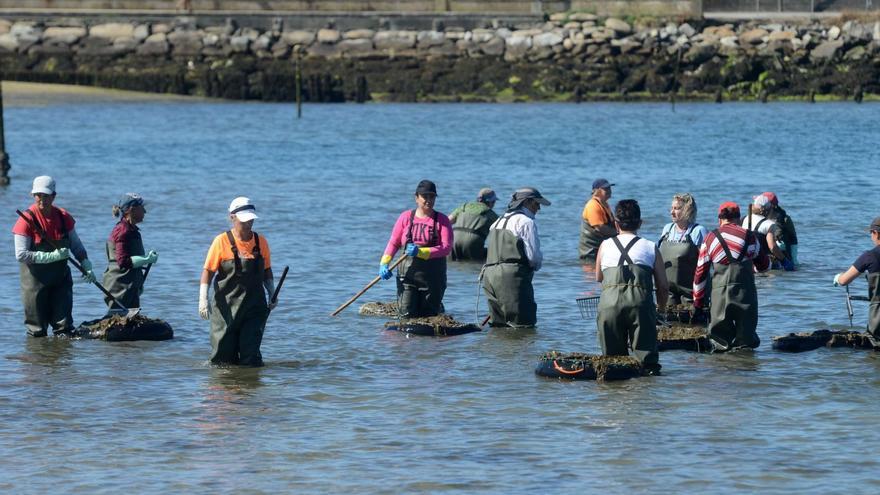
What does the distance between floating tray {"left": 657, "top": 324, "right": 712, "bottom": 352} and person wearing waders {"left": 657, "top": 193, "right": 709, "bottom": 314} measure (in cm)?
136

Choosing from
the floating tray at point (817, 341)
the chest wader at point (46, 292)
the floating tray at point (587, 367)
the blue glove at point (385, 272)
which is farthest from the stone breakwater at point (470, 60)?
the floating tray at point (587, 367)

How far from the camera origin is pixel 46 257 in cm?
1775

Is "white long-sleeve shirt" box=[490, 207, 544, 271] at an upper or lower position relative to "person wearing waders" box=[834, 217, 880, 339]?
upper

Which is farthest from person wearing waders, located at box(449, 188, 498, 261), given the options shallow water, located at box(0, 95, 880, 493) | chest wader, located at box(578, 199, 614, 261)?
chest wader, located at box(578, 199, 614, 261)

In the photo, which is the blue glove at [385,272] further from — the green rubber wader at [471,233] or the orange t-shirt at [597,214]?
the green rubber wader at [471,233]

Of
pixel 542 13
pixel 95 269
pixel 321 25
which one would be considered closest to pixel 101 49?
pixel 321 25

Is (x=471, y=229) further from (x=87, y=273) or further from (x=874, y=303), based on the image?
(x=874, y=303)

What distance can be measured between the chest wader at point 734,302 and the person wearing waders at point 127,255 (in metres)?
6.68

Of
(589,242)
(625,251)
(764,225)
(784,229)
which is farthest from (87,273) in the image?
(784,229)

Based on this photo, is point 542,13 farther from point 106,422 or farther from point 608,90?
point 106,422

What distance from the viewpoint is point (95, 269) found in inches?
1046

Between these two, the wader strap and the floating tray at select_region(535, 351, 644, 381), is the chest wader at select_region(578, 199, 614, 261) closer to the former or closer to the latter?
the floating tray at select_region(535, 351, 644, 381)

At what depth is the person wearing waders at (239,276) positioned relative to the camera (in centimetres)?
1574

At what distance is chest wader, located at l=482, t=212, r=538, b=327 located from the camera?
18484mm
